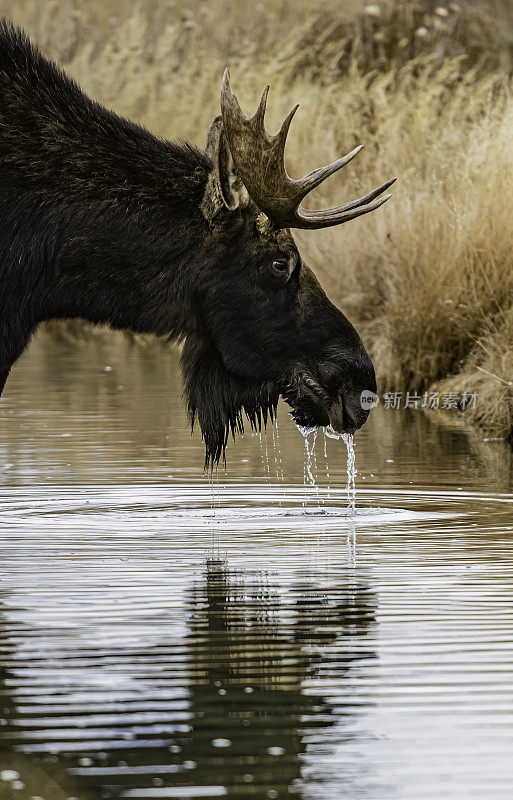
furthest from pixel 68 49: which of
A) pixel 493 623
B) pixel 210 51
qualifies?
pixel 493 623

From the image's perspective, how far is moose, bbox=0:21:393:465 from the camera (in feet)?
23.8

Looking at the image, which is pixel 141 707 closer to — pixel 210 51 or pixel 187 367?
pixel 187 367

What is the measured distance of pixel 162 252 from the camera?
7301 mm

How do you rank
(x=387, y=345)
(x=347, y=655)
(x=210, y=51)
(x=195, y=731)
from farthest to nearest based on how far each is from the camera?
(x=210, y=51) → (x=387, y=345) → (x=347, y=655) → (x=195, y=731)

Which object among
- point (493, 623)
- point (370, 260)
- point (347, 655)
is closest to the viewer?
point (347, 655)

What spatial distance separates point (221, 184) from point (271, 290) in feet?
1.57

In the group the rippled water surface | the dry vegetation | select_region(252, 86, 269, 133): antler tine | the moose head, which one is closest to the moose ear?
the moose head

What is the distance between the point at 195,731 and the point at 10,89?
376 cm

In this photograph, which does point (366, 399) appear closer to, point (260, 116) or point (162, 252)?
point (162, 252)

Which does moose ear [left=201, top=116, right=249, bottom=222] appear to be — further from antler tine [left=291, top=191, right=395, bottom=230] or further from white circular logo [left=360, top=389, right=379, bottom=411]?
white circular logo [left=360, top=389, right=379, bottom=411]

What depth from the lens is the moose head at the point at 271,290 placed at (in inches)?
281

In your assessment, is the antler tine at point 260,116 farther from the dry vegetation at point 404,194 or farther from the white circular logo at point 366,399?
the dry vegetation at point 404,194

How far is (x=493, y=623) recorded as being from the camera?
567 centimetres

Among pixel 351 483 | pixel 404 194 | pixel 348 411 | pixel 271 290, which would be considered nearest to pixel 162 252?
pixel 271 290
